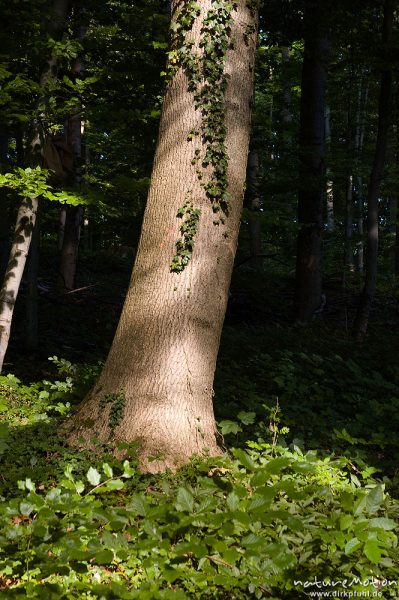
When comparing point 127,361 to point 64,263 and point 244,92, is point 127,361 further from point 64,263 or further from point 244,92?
point 64,263

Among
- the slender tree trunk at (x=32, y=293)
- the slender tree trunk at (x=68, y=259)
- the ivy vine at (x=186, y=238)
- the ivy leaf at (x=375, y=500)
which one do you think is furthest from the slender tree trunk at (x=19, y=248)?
the ivy leaf at (x=375, y=500)

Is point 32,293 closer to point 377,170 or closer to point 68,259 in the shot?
point 68,259

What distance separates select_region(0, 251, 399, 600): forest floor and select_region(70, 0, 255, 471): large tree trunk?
0.86 feet

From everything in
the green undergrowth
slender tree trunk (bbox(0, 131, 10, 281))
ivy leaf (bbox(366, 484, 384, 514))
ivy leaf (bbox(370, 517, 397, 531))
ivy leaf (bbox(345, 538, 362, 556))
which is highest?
slender tree trunk (bbox(0, 131, 10, 281))

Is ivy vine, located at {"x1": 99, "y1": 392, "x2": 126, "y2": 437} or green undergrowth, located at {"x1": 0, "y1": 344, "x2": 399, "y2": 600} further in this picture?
ivy vine, located at {"x1": 99, "y1": 392, "x2": 126, "y2": 437}

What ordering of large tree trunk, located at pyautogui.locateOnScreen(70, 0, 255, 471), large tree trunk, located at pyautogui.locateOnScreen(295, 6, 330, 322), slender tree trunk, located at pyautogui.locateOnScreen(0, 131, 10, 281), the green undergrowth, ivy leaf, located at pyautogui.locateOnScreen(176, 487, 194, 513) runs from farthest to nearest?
large tree trunk, located at pyautogui.locateOnScreen(295, 6, 330, 322), slender tree trunk, located at pyautogui.locateOnScreen(0, 131, 10, 281), large tree trunk, located at pyautogui.locateOnScreen(70, 0, 255, 471), ivy leaf, located at pyautogui.locateOnScreen(176, 487, 194, 513), the green undergrowth

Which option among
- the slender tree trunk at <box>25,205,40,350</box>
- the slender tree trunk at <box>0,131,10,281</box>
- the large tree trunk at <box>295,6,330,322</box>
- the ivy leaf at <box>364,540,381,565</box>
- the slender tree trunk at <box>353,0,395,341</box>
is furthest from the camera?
the large tree trunk at <box>295,6,330,322</box>

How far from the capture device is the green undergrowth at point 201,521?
7.73 feet

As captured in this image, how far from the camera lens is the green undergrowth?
2357 millimetres

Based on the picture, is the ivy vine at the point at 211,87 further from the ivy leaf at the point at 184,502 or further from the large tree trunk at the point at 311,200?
the large tree trunk at the point at 311,200

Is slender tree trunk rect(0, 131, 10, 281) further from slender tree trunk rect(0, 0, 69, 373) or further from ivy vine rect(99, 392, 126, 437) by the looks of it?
ivy vine rect(99, 392, 126, 437)

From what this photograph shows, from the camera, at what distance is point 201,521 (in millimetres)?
2535

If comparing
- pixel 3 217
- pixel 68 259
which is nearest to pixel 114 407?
pixel 3 217

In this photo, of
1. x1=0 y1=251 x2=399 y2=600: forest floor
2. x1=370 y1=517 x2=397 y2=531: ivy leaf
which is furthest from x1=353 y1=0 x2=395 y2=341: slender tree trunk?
x1=370 y1=517 x2=397 y2=531: ivy leaf
